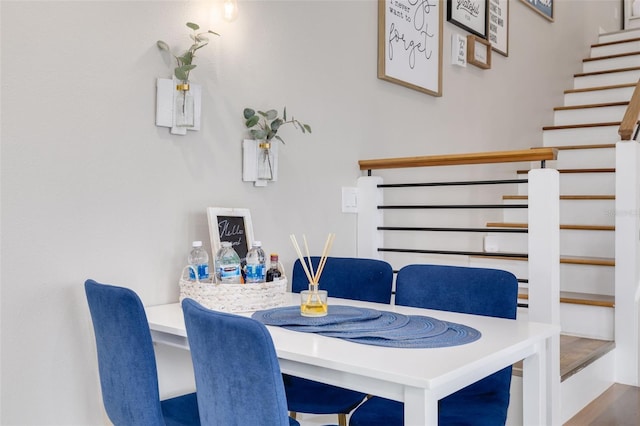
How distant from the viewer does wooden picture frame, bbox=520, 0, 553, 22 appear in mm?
4535

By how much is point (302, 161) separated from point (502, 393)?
1271mm

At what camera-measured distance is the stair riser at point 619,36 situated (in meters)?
5.51

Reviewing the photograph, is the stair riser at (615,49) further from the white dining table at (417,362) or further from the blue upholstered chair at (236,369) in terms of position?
the blue upholstered chair at (236,369)

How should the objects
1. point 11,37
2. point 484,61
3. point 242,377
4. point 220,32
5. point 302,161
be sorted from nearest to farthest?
point 242,377 → point 11,37 → point 220,32 → point 302,161 → point 484,61

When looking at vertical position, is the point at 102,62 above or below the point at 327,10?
below

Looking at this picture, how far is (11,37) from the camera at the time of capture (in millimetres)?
1636

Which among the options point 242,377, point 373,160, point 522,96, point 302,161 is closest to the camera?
point 242,377

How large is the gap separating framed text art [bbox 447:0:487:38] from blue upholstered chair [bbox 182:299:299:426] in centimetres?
289

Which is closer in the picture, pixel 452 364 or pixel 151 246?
pixel 452 364

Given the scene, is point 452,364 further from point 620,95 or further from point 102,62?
point 620,95

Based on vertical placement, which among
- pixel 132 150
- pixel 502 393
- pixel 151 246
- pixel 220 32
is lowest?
pixel 502 393

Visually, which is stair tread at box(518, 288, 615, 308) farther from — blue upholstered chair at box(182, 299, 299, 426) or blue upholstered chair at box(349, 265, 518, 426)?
blue upholstered chair at box(182, 299, 299, 426)

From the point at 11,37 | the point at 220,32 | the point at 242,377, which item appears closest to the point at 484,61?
the point at 220,32

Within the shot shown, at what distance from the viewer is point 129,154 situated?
1.91 meters
